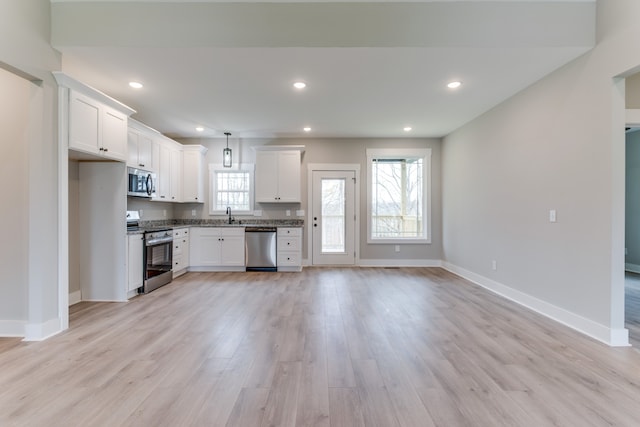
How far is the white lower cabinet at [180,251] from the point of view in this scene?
4.82 m

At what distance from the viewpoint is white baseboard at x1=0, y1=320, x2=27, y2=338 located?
2.56 m

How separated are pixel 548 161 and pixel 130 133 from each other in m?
5.13

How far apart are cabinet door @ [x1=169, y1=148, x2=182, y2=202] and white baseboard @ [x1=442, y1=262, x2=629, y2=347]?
17.4ft

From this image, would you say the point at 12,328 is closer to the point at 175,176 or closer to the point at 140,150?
the point at 140,150

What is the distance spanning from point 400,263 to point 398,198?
1343mm

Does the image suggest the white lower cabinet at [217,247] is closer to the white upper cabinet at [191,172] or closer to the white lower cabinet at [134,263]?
the white upper cabinet at [191,172]

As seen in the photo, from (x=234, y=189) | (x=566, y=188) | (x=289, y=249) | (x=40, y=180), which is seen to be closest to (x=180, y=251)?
(x=234, y=189)

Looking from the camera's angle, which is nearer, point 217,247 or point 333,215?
point 217,247

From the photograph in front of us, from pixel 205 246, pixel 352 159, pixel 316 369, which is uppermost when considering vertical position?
pixel 352 159

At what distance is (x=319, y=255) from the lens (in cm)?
589

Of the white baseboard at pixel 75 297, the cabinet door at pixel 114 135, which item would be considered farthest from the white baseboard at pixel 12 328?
the cabinet door at pixel 114 135

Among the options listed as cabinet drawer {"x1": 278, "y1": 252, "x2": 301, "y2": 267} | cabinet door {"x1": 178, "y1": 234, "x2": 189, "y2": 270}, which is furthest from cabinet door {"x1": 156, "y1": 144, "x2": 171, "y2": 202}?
cabinet drawer {"x1": 278, "y1": 252, "x2": 301, "y2": 267}

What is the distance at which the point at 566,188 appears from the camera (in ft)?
9.55

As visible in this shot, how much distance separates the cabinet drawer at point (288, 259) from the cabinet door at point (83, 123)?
318cm
